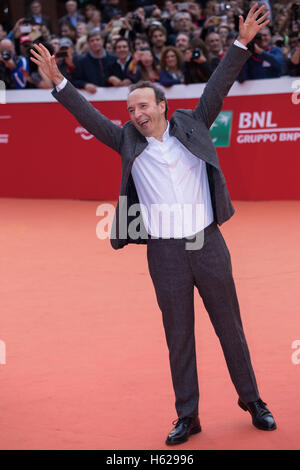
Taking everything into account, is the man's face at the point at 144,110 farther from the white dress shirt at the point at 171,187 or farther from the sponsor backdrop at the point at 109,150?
the sponsor backdrop at the point at 109,150

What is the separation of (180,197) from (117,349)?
6.57ft

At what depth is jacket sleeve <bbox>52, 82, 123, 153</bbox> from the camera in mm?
4070

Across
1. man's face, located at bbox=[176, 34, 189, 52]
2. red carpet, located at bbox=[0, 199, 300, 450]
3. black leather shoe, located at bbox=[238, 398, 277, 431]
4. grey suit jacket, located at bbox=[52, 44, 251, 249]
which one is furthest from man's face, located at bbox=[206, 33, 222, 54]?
black leather shoe, located at bbox=[238, 398, 277, 431]

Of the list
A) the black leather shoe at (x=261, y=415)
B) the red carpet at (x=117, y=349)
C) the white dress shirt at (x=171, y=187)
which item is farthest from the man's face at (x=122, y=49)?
the black leather shoe at (x=261, y=415)

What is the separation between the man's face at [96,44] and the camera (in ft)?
40.9

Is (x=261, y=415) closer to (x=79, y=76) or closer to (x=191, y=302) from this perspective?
(x=191, y=302)

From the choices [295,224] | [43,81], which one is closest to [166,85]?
[43,81]

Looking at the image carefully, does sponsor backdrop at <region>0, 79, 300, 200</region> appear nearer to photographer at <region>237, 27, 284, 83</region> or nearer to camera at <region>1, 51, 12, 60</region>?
photographer at <region>237, 27, 284, 83</region>

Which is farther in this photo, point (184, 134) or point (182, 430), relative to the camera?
point (182, 430)

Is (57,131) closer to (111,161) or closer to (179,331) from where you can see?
(111,161)

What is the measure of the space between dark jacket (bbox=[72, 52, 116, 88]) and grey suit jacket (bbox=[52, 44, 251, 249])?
8591 mm

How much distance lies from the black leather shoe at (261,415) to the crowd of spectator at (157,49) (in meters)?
7.21

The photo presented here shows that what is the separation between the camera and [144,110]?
3994 millimetres

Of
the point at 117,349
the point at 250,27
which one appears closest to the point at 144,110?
the point at 250,27
